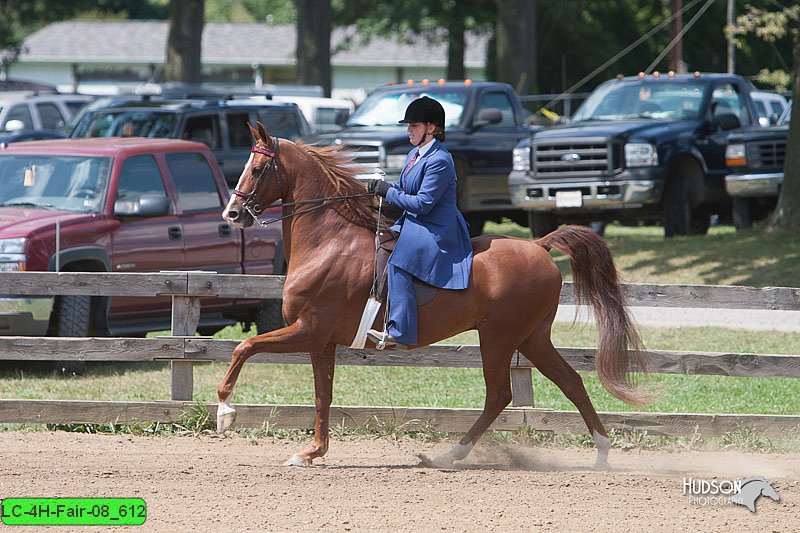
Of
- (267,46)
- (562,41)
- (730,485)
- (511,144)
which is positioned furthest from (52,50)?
(730,485)

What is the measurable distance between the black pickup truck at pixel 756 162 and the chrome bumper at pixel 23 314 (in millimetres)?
11234

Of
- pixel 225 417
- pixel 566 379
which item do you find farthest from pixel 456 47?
pixel 225 417

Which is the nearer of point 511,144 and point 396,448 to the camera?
point 396,448

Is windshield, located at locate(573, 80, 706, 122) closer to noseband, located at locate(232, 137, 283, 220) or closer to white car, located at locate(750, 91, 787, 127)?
white car, located at locate(750, 91, 787, 127)

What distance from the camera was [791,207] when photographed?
60.0 ft

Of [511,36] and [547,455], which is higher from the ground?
[511,36]

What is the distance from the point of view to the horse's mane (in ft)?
26.9

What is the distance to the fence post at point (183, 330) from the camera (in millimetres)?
9352

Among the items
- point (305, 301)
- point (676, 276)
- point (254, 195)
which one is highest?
point (254, 195)

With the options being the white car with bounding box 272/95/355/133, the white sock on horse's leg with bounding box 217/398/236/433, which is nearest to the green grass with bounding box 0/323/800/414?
the white sock on horse's leg with bounding box 217/398/236/433

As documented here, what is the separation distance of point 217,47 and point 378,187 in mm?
64118

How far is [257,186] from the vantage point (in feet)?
26.2

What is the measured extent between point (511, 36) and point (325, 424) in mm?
25869

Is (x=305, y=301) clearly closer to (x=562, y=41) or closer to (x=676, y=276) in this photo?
(x=676, y=276)
